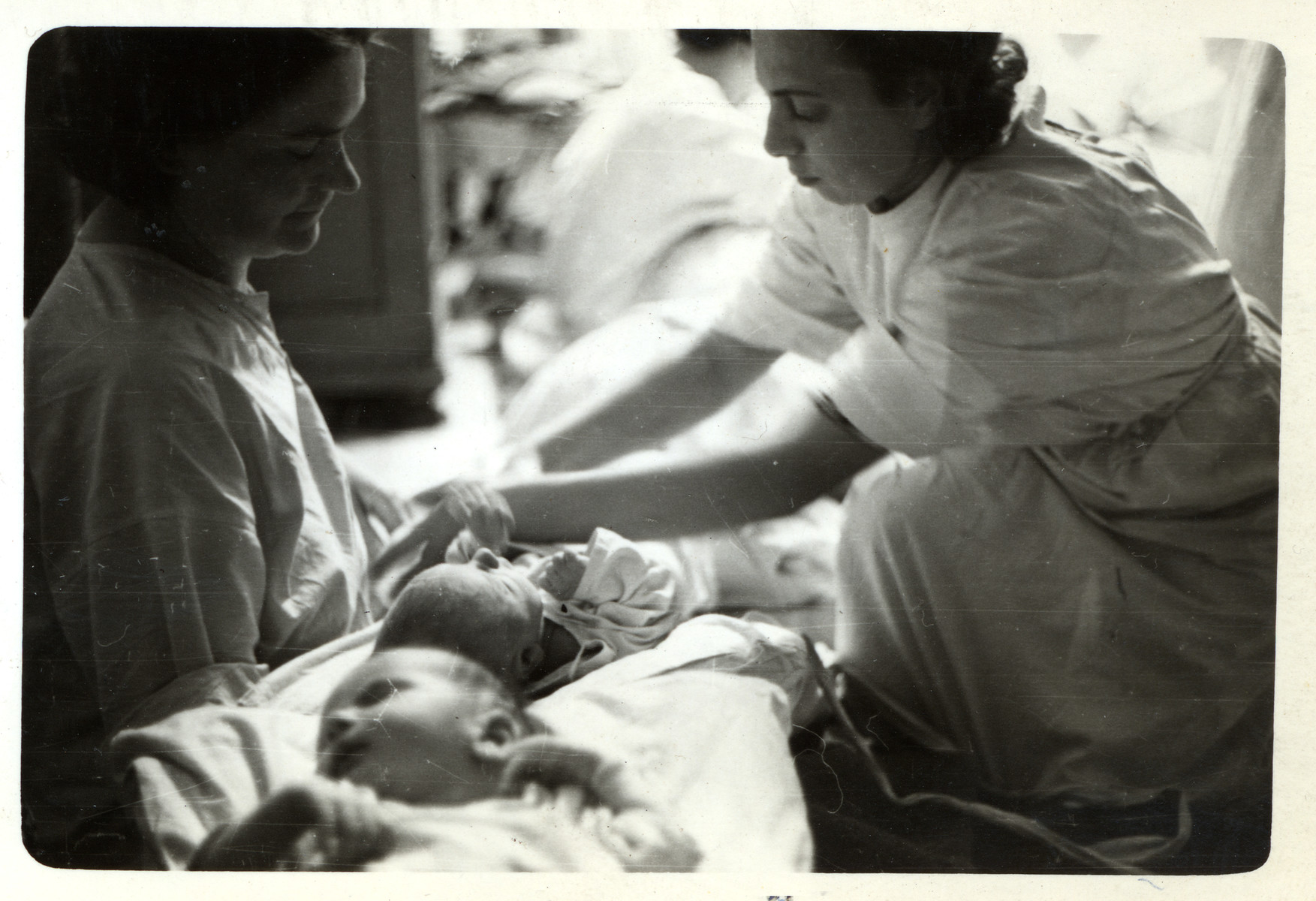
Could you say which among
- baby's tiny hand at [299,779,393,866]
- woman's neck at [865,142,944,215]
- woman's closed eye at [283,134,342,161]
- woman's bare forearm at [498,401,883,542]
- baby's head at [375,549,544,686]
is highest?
woman's closed eye at [283,134,342,161]

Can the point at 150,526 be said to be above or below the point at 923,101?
below

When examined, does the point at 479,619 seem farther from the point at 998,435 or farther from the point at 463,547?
the point at 998,435

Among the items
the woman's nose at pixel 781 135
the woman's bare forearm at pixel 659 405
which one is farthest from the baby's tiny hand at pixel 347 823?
the woman's nose at pixel 781 135

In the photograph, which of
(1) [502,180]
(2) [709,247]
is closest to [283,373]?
(1) [502,180]

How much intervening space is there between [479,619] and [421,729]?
0.21 metres

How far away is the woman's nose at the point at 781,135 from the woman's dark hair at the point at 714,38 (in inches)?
5.2

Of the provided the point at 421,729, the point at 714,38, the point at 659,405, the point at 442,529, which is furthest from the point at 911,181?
the point at 421,729

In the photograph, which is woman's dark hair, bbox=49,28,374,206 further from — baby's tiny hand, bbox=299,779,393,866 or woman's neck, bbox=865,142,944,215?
baby's tiny hand, bbox=299,779,393,866

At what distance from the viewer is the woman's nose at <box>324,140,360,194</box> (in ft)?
4.79

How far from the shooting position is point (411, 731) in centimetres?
144

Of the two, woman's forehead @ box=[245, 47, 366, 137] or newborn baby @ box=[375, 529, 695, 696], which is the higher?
woman's forehead @ box=[245, 47, 366, 137]

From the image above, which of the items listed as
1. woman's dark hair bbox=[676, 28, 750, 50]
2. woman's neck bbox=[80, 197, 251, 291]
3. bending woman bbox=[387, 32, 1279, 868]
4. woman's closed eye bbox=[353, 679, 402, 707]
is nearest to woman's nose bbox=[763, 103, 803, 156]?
bending woman bbox=[387, 32, 1279, 868]

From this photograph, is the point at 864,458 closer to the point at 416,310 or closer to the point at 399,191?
the point at 416,310

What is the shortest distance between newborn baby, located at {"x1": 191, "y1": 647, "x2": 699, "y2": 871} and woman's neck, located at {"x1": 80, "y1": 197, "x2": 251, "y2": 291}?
73 centimetres
